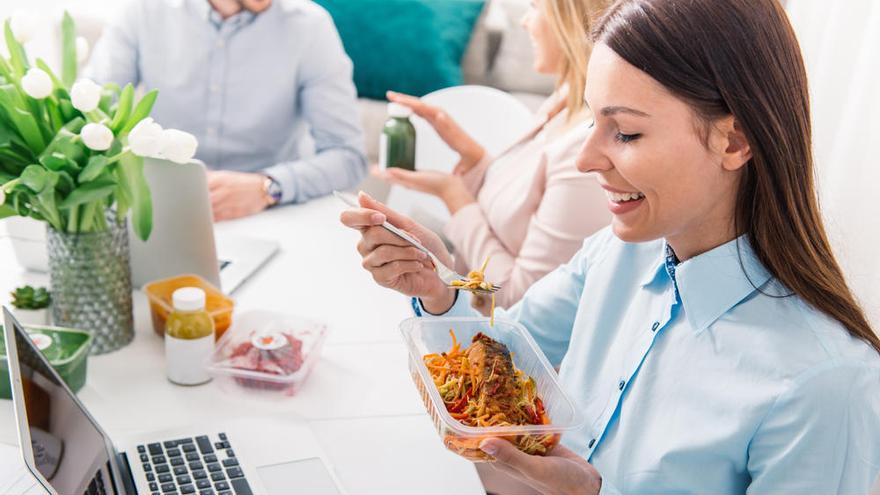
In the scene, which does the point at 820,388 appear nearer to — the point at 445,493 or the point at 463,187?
the point at 445,493

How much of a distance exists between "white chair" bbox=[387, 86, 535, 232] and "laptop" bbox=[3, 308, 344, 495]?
1221 millimetres

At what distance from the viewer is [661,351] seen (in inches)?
41.0

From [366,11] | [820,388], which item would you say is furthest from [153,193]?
[366,11]

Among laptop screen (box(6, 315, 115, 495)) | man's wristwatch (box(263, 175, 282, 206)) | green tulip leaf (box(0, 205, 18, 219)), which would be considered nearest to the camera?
laptop screen (box(6, 315, 115, 495))

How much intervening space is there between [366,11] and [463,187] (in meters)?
1.52

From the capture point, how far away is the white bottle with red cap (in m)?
1.19

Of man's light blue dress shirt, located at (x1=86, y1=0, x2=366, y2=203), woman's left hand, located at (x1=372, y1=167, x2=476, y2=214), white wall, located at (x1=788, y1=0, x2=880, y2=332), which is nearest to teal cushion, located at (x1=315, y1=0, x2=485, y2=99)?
man's light blue dress shirt, located at (x1=86, y1=0, x2=366, y2=203)

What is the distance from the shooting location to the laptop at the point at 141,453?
0.83 metres

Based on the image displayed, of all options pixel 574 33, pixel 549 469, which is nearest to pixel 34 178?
pixel 549 469

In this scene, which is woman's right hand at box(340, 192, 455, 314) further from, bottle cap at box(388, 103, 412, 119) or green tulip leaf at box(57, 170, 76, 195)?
bottle cap at box(388, 103, 412, 119)

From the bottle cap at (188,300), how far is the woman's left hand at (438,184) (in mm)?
704

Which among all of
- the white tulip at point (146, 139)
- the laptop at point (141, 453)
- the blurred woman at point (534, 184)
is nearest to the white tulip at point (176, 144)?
the white tulip at point (146, 139)

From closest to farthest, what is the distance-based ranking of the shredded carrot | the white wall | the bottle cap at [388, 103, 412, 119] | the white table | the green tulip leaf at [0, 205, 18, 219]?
1. the shredded carrot
2. the white table
3. the green tulip leaf at [0, 205, 18, 219]
4. the white wall
5. the bottle cap at [388, 103, 412, 119]

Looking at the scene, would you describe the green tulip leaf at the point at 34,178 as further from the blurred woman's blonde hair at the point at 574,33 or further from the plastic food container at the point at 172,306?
the blurred woman's blonde hair at the point at 574,33
